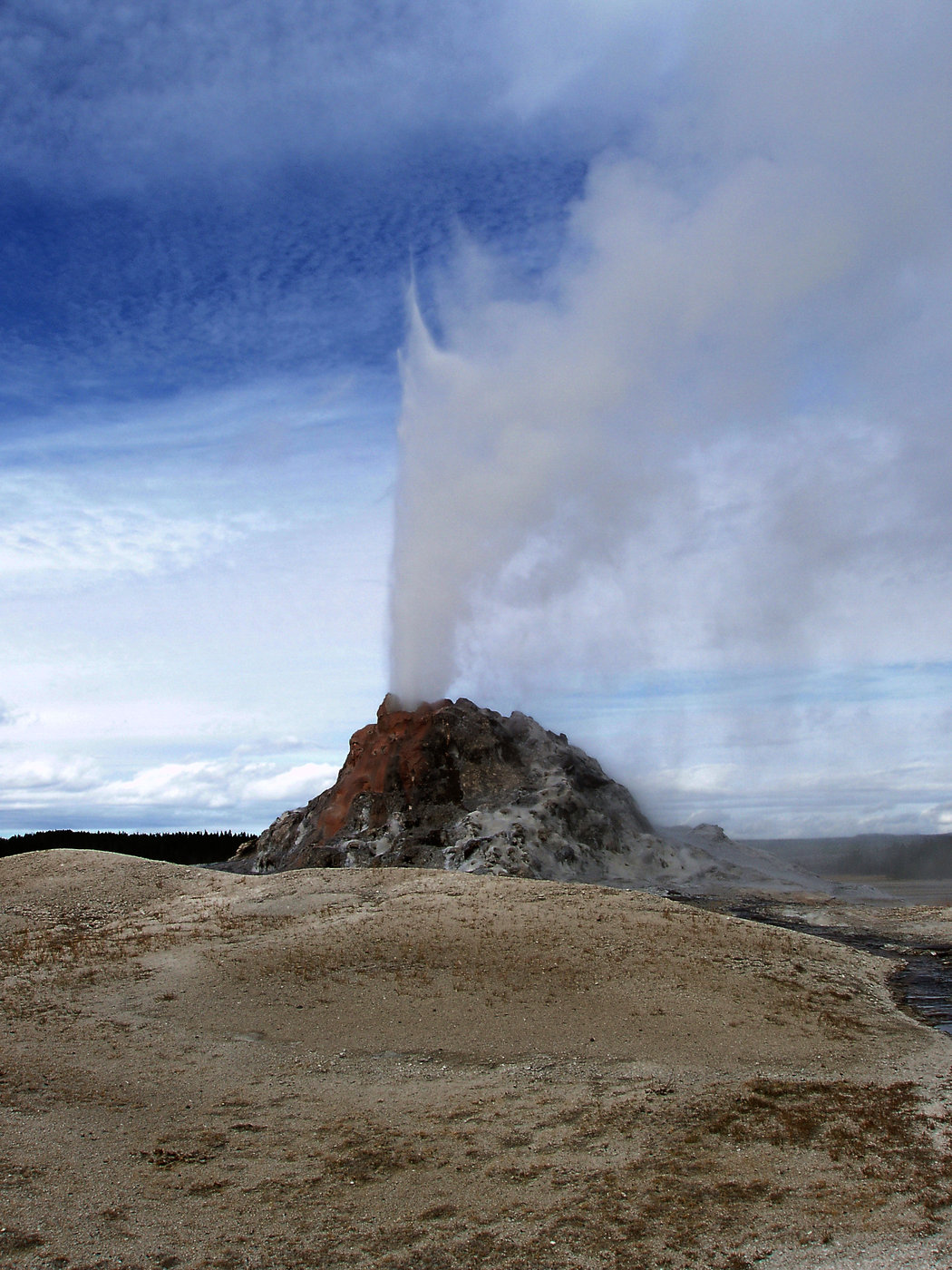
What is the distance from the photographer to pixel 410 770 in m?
33.7

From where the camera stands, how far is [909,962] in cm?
2055

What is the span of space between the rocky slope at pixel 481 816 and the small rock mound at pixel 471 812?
0.05 m

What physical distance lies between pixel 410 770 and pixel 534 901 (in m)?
14.4

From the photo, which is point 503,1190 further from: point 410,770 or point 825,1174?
point 410,770

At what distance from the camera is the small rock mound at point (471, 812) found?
96.7 ft

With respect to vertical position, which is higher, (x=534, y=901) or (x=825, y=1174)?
(x=534, y=901)

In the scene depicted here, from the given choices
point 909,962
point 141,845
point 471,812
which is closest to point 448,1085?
point 909,962

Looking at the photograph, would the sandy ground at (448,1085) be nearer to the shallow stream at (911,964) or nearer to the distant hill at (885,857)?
the shallow stream at (911,964)

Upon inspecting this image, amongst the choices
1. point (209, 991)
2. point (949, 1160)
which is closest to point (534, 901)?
point (209, 991)

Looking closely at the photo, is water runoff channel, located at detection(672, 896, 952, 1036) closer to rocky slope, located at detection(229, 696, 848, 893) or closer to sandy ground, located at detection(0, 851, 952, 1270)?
sandy ground, located at detection(0, 851, 952, 1270)

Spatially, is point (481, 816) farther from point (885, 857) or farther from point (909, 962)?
point (885, 857)

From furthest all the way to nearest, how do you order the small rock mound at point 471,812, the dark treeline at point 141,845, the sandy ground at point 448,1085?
the dark treeline at point 141,845, the small rock mound at point 471,812, the sandy ground at point 448,1085

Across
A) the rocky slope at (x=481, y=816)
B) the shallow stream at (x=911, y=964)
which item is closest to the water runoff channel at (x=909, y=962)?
the shallow stream at (x=911, y=964)

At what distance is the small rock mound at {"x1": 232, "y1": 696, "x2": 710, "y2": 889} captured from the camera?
96.7 feet
